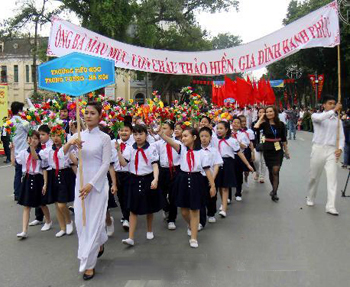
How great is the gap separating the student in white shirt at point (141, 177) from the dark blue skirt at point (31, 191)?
1.45 meters

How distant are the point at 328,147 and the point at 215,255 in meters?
3.09

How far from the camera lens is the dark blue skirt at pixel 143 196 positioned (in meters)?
5.08

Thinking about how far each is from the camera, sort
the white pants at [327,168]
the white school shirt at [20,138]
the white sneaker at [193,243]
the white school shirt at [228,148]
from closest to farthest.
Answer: the white sneaker at [193,243]
the white pants at [327,168]
the white school shirt at [228,148]
the white school shirt at [20,138]

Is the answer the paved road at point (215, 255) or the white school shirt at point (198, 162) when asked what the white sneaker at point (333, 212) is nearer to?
the paved road at point (215, 255)

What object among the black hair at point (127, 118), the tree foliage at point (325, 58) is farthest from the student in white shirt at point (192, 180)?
the tree foliage at point (325, 58)

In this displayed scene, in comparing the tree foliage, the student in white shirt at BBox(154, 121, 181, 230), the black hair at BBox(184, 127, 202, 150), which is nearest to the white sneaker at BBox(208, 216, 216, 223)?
the student in white shirt at BBox(154, 121, 181, 230)

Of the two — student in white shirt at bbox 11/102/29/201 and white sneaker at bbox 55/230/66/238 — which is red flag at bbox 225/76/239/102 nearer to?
student in white shirt at bbox 11/102/29/201

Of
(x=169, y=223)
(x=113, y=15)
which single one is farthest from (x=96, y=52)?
(x=113, y=15)

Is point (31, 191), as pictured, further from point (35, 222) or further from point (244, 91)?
point (244, 91)

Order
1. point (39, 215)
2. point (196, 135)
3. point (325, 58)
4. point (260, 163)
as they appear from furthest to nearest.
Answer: point (325, 58)
point (260, 163)
point (39, 215)
point (196, 135)

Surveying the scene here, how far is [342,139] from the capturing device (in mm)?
6508

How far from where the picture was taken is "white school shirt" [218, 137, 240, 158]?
22.6 feet

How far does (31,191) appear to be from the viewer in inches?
221

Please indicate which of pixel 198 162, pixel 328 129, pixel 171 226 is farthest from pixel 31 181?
pixel 328 129
